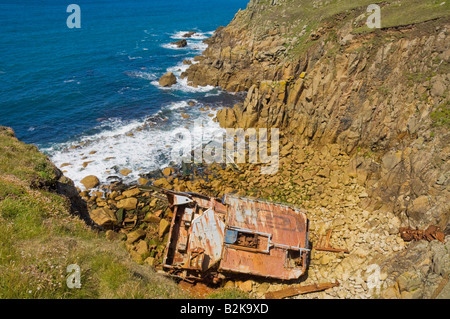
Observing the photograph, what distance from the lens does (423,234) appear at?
14914mm

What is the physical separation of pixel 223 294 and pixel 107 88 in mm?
44479

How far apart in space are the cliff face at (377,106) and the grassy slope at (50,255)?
672 inches

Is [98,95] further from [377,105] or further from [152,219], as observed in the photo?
[377,105]

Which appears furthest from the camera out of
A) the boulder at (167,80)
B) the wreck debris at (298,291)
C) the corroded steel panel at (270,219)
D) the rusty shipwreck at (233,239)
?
the boulder at (167,80)

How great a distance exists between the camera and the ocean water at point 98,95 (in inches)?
1203

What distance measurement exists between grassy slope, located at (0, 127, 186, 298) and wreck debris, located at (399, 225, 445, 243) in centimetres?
1431

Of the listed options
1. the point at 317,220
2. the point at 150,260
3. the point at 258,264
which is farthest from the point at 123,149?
the point at 317,220

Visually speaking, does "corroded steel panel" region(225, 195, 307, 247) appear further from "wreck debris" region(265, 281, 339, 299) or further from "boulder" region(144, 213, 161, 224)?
"boulder" region(144, 213, 161, 224)

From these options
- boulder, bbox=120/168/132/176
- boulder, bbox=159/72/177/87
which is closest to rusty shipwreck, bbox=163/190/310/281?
boulder, bbox=120/168/132/176

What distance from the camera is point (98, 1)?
423 feet

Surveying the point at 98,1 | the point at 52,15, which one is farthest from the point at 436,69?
the point at 98,1

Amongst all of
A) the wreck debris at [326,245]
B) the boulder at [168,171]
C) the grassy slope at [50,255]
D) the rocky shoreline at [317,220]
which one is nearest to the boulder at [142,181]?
the rocky shoreline at [317,220]
